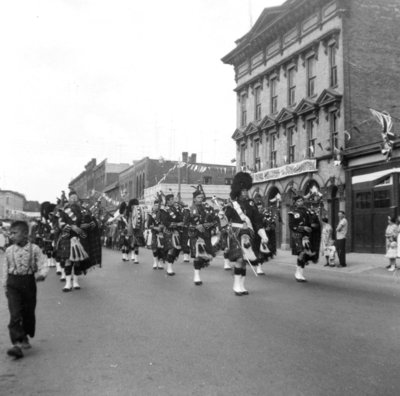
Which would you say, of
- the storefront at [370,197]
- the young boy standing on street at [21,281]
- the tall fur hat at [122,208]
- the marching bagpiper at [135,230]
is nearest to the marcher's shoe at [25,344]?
the young boy standing on street at [21,281]

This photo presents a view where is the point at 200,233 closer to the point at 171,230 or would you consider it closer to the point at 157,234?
the point at 171,230

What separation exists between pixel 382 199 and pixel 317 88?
7.48m

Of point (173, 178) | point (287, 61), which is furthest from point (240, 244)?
point (173, 178)

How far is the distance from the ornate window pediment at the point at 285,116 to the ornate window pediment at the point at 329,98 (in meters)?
2.53

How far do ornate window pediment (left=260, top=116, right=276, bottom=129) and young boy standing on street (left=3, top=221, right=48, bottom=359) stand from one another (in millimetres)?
25517

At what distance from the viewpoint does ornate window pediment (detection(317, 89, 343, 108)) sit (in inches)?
962

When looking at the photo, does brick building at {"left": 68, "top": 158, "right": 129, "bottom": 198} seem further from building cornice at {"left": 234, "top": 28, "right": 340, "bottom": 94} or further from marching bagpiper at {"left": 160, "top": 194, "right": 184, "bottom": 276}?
marching bagpiper at {"left": 160, "top": 194, "right": 184, "bottom": 276}

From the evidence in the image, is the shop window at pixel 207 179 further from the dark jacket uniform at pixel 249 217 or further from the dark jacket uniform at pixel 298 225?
the dark jacket uniform at pixel 249 217

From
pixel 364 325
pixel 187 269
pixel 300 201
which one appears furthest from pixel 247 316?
pixel 187 269

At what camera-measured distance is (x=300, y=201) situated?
12.2 meters

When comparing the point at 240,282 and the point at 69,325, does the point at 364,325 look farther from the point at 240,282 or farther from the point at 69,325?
the point at 69,325

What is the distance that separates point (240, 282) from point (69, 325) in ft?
12.0

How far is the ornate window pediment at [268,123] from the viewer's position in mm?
30441

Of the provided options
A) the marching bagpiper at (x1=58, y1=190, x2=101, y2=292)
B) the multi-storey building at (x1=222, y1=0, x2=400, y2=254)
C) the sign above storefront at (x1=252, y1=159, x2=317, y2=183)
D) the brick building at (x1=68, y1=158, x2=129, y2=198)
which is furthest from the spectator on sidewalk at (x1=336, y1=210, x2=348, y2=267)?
the brick building at (x1=68, y1=158, x2=129, y2=198)
